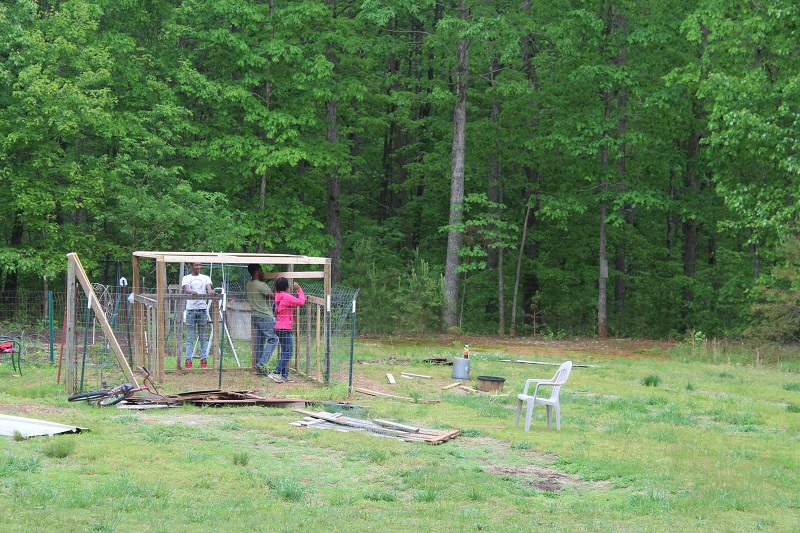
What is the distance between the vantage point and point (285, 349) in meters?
15.0

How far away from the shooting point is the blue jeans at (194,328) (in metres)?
16.2

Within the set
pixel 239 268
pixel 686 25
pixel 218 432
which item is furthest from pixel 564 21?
pixel 218 432

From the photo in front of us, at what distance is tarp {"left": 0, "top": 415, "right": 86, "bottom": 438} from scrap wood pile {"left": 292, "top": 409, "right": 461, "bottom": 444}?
2693 millimetres

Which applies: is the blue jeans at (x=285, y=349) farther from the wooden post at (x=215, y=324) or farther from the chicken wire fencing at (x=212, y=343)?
the wooden post at (x=215, y=324)

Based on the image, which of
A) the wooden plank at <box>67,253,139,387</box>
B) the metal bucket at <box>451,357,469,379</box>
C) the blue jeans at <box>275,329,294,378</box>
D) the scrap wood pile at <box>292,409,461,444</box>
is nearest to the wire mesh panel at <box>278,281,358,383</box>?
A: the blue jeans at <box>275,329,294,378</box>

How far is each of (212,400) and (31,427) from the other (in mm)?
3095

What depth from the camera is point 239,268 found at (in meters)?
27.4

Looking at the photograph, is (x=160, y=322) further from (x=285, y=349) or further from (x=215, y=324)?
(x=215, y=324)

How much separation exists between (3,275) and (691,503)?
84.4 ft

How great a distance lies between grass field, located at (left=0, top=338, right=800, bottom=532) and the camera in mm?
7047

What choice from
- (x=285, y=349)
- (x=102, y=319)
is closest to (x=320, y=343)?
(x=285, y=349)

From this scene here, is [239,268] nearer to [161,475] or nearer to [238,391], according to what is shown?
[238,391]

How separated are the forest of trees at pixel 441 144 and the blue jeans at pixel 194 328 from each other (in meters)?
7.22

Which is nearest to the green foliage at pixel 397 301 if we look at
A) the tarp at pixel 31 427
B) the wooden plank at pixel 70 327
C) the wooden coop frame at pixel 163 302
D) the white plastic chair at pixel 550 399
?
the wooden coop frame at pixel 163 302
